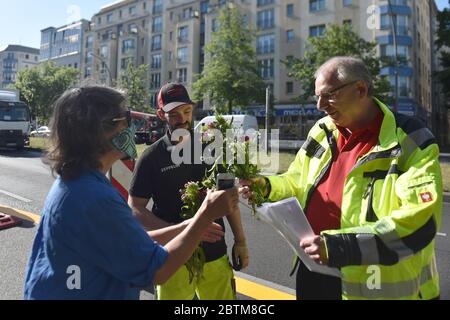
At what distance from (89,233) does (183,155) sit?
1.34 metres

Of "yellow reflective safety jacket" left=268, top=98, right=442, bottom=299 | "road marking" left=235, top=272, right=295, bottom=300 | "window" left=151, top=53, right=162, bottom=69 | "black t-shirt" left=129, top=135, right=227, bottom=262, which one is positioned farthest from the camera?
"window" left=151, top=53, right=162, bottom=69

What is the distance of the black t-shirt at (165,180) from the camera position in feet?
8.80

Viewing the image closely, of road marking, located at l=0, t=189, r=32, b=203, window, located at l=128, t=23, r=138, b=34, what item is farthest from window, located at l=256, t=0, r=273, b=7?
road marking, located at l=0, t=189, r=32, b=203

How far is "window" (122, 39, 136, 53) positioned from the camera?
59875mm

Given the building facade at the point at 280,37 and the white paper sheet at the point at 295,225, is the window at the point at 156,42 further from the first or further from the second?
the white paper sheet at the point at 295,225

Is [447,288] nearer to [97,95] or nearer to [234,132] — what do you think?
[234,132]

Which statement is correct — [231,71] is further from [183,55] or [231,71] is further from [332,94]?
[332,94]

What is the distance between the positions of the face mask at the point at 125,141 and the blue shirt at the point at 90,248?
271 mm

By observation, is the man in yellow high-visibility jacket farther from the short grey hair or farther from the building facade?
the building facade

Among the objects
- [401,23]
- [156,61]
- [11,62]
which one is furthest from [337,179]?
[11,62]

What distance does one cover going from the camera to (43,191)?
9609 mm

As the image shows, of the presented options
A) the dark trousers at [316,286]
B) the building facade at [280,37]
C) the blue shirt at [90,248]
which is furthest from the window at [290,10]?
the blue shirt at [90,248]

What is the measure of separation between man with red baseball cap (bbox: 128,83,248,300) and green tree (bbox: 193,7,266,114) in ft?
91.4

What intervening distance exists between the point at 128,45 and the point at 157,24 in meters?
6.03
